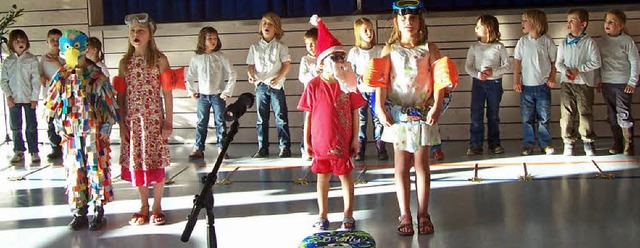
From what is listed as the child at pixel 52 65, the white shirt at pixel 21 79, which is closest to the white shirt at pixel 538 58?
the child at pixel 52 65

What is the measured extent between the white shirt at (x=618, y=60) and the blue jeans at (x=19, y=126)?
5.13 metres

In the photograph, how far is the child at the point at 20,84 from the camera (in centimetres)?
823

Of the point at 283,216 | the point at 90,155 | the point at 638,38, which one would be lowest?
the point at 283,216

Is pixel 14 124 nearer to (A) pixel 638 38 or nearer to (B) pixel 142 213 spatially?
(B) pixel 142 213

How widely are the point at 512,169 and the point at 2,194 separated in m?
3.97

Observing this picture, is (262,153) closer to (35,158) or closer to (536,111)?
(35,158)

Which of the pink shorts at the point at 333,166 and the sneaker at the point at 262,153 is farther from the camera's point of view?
the sneaker at the point at 262,153

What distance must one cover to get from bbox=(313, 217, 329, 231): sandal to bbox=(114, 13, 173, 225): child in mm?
1039

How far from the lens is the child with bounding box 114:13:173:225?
5516mm

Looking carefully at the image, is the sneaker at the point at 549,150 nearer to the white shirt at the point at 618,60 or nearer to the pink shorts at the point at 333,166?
the white shirt at the point at 618,60

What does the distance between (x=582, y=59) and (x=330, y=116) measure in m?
3.20

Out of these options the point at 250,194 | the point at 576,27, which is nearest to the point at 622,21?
the point at 576,27

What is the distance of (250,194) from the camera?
21.6 feet

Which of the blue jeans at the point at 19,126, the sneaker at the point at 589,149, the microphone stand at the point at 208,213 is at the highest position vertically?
the microphone stand at the point at 208,213
